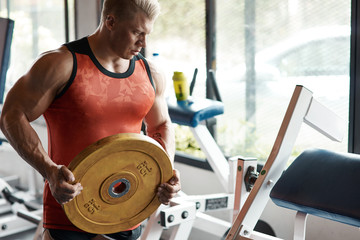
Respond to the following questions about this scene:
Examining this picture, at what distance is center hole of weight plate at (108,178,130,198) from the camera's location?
1264 millimetres

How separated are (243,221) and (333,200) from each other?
13.6 inches

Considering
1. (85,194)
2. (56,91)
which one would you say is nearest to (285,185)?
(85,194)

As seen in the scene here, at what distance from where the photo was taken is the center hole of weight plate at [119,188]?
126 cm

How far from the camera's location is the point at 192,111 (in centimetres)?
215

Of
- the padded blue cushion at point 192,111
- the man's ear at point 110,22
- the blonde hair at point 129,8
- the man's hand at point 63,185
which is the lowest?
the man's hand at point 63,185

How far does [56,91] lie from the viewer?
1257 millimetres

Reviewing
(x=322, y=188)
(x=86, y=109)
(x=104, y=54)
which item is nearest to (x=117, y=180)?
(x=86, y=109)

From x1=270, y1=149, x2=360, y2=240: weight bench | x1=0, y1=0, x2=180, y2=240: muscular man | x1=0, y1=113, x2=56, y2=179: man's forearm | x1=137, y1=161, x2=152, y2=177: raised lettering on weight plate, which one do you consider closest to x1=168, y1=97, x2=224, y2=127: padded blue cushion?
x1=270, y1=149, x2=360, y2=240: weight bench

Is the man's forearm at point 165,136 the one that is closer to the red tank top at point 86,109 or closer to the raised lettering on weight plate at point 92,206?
the red tank top at point 86,109

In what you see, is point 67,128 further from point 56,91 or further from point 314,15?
point 314,15

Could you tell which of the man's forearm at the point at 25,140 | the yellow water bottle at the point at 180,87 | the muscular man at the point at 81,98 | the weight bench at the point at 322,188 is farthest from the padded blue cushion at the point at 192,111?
the man's forearm at the point at 25,140

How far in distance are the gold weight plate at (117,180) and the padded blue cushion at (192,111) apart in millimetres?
821

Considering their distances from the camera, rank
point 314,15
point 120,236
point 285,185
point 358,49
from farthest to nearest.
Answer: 1. point 314,15
2. point 358,49
3. point 285,185
4. point 120,236

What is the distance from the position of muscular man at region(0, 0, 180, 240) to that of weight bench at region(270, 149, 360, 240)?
0.48 metres
